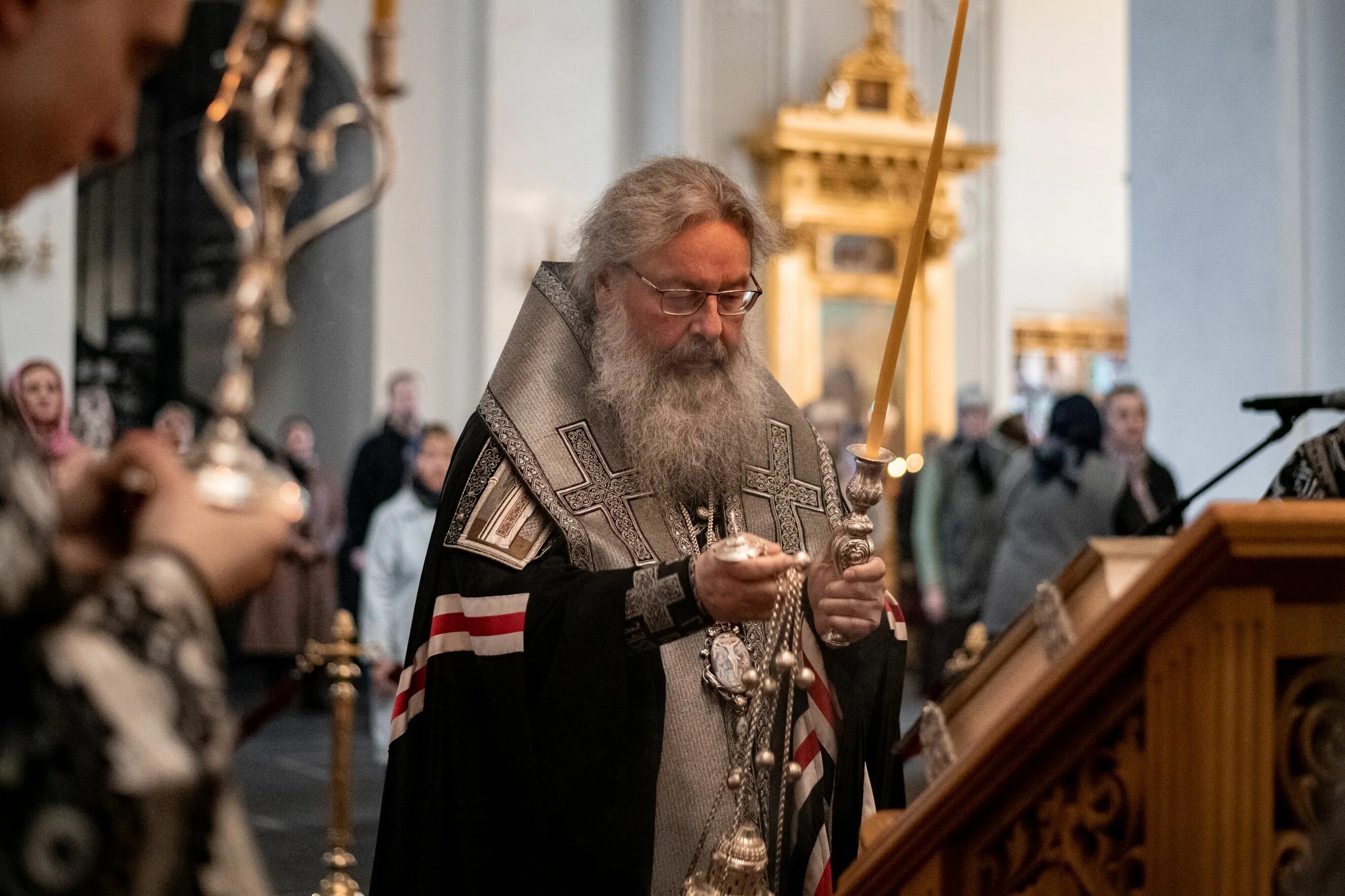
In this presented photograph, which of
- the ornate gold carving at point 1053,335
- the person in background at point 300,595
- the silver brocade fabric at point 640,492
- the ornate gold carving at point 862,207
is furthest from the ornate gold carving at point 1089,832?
the ornate gold carving at point 1053,335

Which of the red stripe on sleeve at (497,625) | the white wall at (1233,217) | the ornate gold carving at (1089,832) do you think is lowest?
the ornate gold carving at (1089,832)

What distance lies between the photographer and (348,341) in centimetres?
1245

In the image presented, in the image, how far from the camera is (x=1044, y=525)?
5.82 metres

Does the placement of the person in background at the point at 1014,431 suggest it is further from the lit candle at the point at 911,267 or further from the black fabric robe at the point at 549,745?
the lit candle at the point at 911,267

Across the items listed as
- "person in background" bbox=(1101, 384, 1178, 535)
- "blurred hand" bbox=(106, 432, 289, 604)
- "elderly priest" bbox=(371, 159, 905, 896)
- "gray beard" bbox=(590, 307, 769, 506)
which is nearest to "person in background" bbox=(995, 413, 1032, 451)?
"person in background" bbox=(1101, 384, 1178, 535)

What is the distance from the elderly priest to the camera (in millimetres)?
2395

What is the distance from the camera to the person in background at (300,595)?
9.21 metres

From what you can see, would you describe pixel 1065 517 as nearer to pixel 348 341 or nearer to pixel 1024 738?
pixel 1024 738

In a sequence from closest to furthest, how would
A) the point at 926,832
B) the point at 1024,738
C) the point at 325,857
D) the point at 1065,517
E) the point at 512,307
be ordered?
the point at 1024,738 → the point at 926,832 → the point at 325,857 → the point at 1065,517 → the point at 512,307

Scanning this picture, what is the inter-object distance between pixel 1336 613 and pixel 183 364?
44.6ft

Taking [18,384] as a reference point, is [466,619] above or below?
below

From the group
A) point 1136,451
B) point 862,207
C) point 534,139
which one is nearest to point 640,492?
point 1136,451

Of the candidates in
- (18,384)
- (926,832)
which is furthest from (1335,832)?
(18,384)

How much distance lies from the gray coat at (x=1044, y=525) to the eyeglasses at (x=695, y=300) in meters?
3.15
